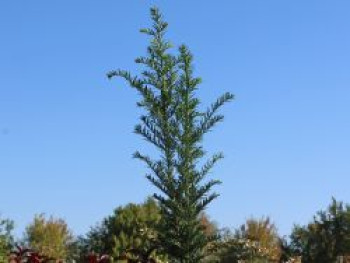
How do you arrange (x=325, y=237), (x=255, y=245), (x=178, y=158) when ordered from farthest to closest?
(x=325, y=237)
(x=255, y=245)
(x=178, y=158)

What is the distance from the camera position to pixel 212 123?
934 cm

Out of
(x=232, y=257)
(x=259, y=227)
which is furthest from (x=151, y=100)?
(x=259, y=227)

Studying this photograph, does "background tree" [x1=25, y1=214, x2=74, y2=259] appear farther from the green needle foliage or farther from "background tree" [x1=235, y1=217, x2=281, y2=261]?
the green needle foliage

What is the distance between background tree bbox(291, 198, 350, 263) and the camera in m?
50.2

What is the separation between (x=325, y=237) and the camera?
50875 mm

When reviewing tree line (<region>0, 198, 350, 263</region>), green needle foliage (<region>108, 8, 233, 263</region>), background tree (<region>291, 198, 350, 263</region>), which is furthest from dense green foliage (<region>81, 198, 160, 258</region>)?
green needle foliage (<region>108, 8, 233, 263</region>)

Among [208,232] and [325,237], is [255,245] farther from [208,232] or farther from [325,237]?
[325,237]

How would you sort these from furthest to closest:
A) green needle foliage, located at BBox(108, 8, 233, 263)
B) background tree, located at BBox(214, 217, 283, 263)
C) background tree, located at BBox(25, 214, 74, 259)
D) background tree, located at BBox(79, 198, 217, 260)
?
background tree, located at BBox(25, 214, 74, 259), background tree, located at BBox(79, 198, 217, 260), background tree, located at BBox(214, 217, 283, 263), green needle foliage, located at BBox(108, 8, 233, 263)

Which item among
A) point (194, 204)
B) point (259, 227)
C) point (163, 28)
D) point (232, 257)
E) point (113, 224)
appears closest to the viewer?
point (194, 204)

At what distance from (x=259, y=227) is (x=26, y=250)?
44.3 meters

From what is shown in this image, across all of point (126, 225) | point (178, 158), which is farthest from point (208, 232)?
point (178, 158)

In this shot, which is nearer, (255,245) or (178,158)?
(178,158)

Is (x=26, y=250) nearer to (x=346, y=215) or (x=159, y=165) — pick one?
(x=159, y=165)

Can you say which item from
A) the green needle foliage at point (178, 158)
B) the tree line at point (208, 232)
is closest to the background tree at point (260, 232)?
the tree line at point (208, 232)
